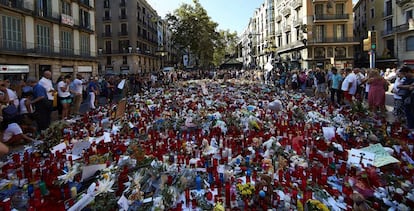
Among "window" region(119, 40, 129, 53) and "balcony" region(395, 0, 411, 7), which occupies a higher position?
"balcony" region(395, 0, 411, 7)

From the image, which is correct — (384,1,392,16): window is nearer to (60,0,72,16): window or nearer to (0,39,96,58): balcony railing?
(0,39,96,58): balcony railing

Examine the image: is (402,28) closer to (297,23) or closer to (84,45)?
(297,23)

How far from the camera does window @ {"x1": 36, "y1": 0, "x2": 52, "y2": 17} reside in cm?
2955

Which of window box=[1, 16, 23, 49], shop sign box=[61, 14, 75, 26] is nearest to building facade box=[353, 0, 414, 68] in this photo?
shop sign box=[61, 14, 75, 26]

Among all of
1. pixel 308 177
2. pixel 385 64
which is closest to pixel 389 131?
pixel 308 177

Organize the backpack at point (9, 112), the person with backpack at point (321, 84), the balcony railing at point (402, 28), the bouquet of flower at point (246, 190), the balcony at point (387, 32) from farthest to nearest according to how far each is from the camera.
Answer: the balcony at point (387, 32) < the balcony railing at point (402, 28) < the person with backpack at point (321, 84) < the backpack at point (9, 112) < the bouquet of flower at point (246, 190)

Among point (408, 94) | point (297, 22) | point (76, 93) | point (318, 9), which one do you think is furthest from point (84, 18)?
point (408, 94)

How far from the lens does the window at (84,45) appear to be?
123ft

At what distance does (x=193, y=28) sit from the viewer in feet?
206

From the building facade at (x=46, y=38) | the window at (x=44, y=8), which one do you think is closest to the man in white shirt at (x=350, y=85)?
the building facade at (x=46, y=38)

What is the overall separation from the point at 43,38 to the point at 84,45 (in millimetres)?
8070

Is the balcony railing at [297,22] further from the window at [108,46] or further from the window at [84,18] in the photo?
the window at [108,46]

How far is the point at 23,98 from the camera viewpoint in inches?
346

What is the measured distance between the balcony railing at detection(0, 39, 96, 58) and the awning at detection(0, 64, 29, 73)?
1090 millimetres
